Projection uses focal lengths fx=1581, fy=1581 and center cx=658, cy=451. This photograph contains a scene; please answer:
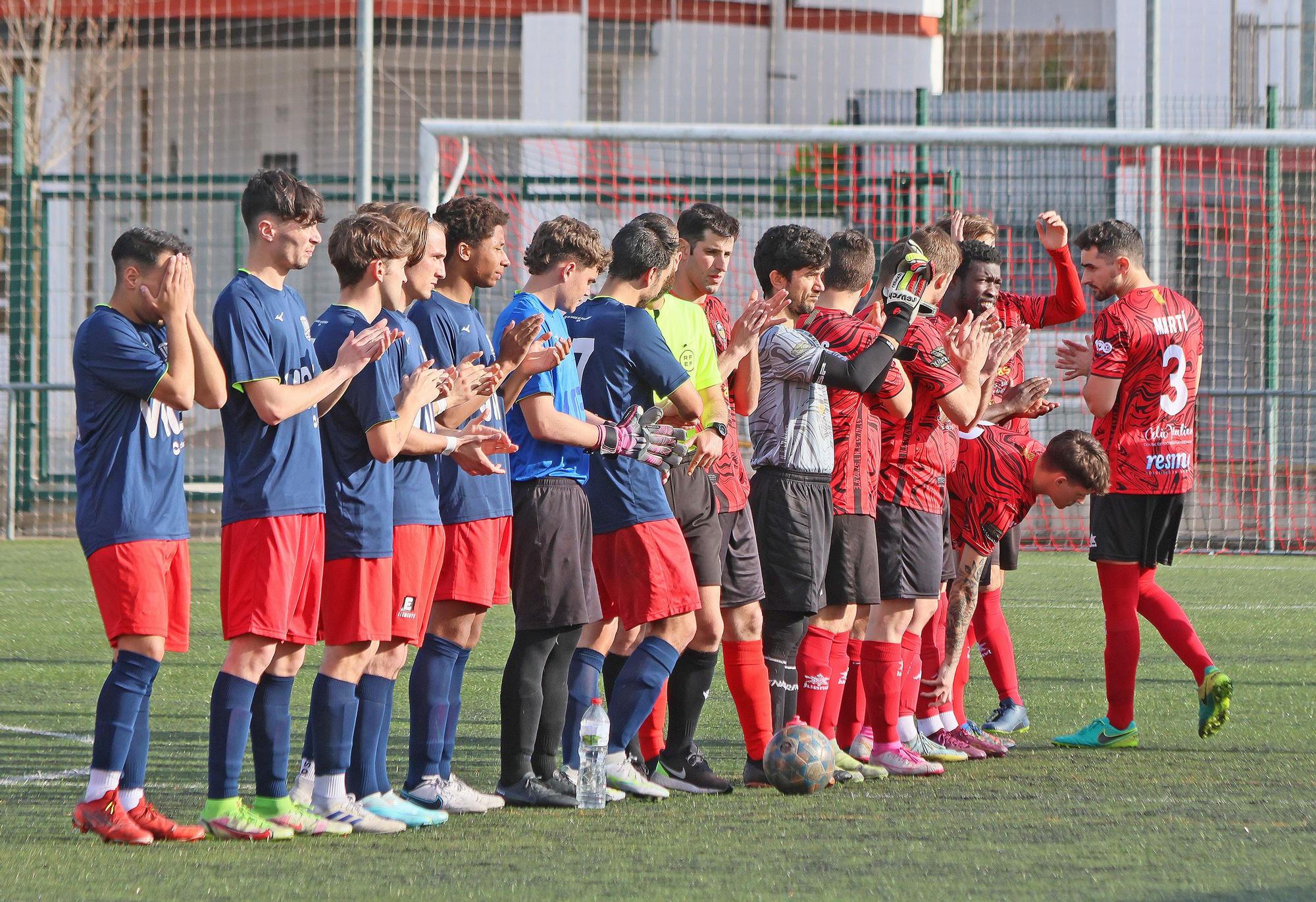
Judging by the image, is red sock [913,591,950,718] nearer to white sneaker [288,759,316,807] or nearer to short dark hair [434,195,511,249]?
short dark hair [434,195,511,249]

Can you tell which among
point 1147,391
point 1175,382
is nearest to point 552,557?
point 1147,391

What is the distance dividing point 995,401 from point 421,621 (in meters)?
2.89

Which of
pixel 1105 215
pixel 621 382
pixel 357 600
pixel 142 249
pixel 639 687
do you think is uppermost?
pixel 1105 215

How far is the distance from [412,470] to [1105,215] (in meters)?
10.8

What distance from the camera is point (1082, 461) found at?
605 cm

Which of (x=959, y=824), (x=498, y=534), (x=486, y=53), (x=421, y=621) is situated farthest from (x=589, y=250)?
(x=486, y=53)

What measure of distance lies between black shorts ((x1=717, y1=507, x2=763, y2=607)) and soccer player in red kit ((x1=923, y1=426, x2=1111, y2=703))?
44.9 inches

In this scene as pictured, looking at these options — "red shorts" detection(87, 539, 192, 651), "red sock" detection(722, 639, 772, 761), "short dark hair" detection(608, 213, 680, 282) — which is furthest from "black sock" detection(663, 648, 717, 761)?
"red shorts" detection(87, 539, 192, 651)

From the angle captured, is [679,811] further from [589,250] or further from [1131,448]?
[1131,448]

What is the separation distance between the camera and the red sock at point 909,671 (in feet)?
19.3

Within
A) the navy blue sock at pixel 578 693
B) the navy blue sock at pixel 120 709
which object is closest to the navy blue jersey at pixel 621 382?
the navy blue sock at pixel 578 693

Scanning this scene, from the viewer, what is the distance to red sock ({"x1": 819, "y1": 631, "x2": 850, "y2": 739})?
564cm

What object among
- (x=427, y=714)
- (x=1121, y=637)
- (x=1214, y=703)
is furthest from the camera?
(x=1121, y=637)

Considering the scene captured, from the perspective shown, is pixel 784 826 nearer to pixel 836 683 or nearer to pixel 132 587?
pixel 836 683
